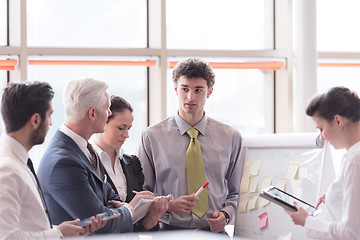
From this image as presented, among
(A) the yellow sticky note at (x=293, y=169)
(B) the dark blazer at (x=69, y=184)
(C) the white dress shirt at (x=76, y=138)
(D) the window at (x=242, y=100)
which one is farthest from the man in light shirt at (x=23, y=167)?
(D) the window at (x=242, y=100)

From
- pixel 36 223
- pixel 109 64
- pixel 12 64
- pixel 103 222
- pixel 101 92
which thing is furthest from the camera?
pixel 109 64

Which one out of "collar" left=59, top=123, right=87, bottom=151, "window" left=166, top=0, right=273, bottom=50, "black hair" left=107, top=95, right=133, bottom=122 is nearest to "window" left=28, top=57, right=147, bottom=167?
"window" left=166, top=0, right=273, bottom=50

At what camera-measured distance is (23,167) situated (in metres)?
1.75

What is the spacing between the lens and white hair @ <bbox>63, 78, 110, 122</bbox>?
2.20 m

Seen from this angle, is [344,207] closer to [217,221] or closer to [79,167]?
[217,221]

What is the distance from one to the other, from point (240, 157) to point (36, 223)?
1518 millimetres

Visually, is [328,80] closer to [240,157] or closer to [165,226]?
[240,157]

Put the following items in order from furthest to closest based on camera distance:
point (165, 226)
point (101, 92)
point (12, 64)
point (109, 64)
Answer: point (109, 64)
point (12, 64)
point (165, 226)
point (101, 92)

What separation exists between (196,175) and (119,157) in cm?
46

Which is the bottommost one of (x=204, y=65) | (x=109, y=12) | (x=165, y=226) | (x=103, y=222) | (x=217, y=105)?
(x=165, y=226)

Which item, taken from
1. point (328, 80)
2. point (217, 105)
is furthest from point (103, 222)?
point (328, 80)

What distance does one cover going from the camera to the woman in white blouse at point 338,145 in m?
1.90

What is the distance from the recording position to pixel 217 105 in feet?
14.6

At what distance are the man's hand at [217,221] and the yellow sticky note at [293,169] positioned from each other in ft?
1.44
